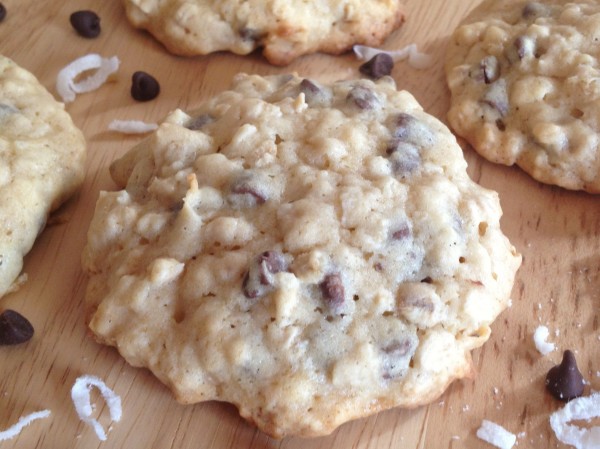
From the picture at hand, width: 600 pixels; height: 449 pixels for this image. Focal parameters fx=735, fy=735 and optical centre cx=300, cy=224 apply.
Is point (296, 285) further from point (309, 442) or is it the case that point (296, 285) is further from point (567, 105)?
point (567, 105)

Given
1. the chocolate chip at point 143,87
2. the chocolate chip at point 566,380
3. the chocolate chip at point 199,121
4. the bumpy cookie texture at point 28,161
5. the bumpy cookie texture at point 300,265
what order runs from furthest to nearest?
the chocolate chip at point 143,87, the chocolate chip at point 199,121, the bumpy cookie texture at point 28,161, the chocolate chip at point 566,380, the bumpy cookie texture at point 300,265

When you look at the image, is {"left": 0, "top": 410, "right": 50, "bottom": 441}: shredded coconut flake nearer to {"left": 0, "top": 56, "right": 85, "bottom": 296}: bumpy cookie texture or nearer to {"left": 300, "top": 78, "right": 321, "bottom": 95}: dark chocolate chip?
{"left": 0, "top": 56, "right": 85, "bottom": 296}: bumpy cookie texture

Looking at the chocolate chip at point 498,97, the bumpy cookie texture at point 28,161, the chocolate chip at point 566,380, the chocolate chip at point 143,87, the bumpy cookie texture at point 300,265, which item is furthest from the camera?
the chocolate chip at point 143,87

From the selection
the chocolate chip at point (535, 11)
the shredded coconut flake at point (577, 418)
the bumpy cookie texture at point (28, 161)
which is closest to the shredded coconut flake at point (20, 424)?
the bumpy cookie texture at point (28, 161)

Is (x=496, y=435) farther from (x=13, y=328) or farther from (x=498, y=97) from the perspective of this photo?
(x=13, y=328)

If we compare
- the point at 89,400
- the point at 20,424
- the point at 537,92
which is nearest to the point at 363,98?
the point at 537,92

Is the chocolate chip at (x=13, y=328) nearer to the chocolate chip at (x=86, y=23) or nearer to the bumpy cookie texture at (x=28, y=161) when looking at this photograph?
the bumpy cookie texture at (x=28, y=161)

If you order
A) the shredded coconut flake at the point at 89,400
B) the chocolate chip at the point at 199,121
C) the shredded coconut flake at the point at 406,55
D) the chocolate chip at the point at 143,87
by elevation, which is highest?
the shredded coconut flake at the point at 406,55
